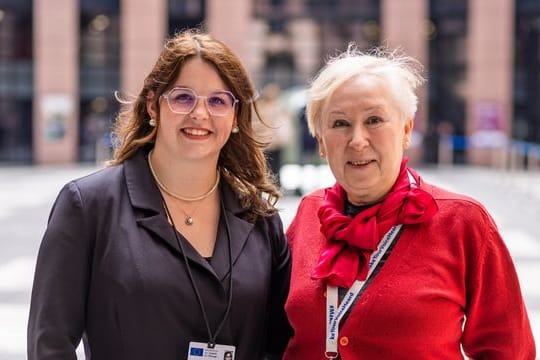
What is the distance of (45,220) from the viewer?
13.9 meters

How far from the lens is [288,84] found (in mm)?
36031

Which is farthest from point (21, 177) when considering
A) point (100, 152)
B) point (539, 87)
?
point (539, 87)

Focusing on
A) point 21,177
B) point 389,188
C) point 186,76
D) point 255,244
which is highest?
point 186,76

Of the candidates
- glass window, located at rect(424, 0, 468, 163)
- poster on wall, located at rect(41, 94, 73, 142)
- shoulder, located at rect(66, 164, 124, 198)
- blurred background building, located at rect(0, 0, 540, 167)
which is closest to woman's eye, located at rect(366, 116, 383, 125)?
shoulder, located at rect(66, 164, 124, 198)

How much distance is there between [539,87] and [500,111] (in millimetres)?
3001

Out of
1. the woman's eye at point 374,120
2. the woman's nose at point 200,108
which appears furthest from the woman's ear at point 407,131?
the woman's nose at point 200,108

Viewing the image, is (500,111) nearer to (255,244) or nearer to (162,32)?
(162,32)

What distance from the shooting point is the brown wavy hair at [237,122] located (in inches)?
115

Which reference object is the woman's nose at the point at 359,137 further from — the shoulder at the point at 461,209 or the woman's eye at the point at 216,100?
the woman's eye at the point at 216,100

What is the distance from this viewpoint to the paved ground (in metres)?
7.21

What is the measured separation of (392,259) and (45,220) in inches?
472

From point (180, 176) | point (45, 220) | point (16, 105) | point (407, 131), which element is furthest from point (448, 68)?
point (180, 176)

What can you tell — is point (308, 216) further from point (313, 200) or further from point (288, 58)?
point (288, 58)

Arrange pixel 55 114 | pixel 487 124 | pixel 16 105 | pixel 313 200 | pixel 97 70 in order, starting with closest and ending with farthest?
pixel 313 200 < pixel 487 124 < pixel 55 114 < pixel 16 105 < pixel 97 70
